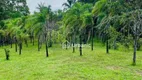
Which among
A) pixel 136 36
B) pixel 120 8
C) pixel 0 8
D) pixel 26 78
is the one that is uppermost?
pixel 0 8

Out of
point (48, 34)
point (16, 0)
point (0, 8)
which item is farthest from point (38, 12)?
point (16, 0)

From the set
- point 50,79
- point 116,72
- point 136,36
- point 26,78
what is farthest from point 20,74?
point 136,36

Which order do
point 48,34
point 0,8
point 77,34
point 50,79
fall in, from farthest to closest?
1. point 0,8
2. point 77,34
3. point 48,34
4. point 50,79

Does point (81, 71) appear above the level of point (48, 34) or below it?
below

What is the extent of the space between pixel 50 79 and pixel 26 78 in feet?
8.31

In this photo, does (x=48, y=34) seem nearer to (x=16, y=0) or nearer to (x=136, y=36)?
(x=136, y=36)

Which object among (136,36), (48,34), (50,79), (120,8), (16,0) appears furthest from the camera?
(16,0)

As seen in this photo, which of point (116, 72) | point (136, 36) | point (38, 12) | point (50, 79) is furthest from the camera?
point (38, 12)

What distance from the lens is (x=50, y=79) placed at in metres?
21.6

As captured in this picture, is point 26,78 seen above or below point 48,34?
below

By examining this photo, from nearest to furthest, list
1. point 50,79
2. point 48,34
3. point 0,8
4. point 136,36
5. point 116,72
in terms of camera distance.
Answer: point 50,79, point 116,72, point 136,36, point 48,34, point 0,8

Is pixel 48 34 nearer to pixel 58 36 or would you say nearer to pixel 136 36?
pixel 58 36

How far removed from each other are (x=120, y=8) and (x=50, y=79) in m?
13.9

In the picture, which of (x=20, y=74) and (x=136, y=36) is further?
(x=136, y=36)
